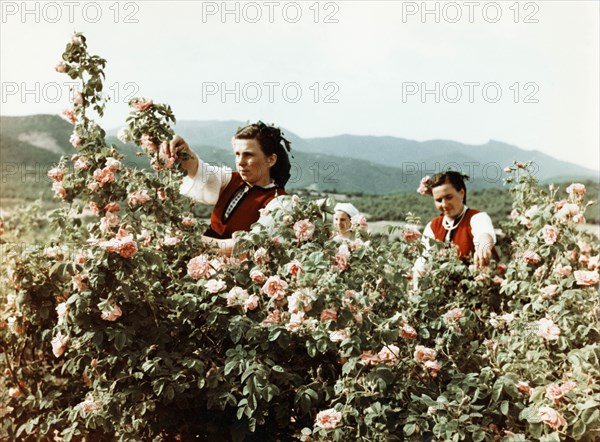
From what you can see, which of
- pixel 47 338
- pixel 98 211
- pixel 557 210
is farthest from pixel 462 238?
pixel 47 338

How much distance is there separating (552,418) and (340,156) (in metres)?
6.30

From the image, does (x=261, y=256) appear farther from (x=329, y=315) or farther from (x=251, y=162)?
(x=251, y=162)

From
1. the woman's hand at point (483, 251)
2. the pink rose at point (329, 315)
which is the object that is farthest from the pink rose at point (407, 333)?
the woman's hand at point (483, 251)

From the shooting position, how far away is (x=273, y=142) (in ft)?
11.4

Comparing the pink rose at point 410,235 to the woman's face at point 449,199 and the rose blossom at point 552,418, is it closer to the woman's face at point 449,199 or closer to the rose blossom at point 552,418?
the woman's face at point 449,199

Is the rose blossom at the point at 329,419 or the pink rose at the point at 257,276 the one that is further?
the pink rose at the point at 257,276

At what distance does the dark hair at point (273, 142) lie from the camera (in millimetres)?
3422

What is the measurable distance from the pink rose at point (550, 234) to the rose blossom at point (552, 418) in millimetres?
912

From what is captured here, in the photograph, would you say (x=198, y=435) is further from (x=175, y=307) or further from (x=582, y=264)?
(x=582, y=264)

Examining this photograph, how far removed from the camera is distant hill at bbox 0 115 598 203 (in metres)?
7.53

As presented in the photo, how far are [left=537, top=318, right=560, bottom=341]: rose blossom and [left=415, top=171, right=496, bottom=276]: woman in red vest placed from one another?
1.21 metres

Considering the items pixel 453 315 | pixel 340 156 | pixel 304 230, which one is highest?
pixel 340 156

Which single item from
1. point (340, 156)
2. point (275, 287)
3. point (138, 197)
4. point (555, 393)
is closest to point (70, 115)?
point (138, 197)

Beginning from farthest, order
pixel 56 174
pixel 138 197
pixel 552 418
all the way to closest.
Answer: pixel 56 174
pixel 138 197
pixel 552 418
